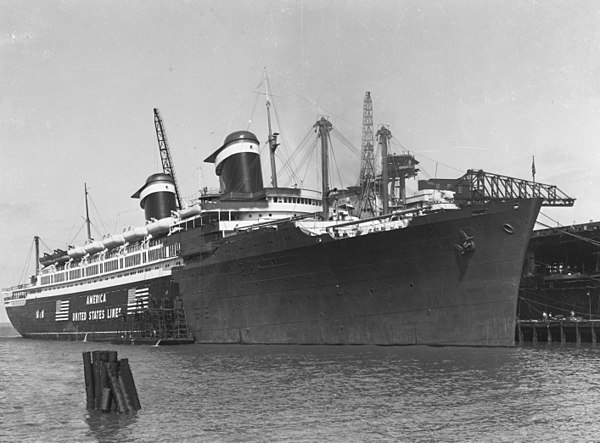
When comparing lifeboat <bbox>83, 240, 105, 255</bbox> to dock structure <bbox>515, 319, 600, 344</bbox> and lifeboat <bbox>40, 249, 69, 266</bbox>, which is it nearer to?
lifeboat <bbox>40, 249, 69, 266</bbox>

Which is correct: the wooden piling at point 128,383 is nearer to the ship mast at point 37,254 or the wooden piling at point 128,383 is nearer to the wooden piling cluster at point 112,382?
the wooden piling cluster at point 112,382

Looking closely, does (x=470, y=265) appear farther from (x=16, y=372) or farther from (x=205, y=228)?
(x=16, y=372)

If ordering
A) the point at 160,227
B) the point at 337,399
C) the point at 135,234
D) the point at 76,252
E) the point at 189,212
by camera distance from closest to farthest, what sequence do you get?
the point at 337,399 < the point at 189,212 < the point at 160,227 < the point at 135,234 < the point at 76,252

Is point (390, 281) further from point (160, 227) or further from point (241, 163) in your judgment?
point (160, 227)

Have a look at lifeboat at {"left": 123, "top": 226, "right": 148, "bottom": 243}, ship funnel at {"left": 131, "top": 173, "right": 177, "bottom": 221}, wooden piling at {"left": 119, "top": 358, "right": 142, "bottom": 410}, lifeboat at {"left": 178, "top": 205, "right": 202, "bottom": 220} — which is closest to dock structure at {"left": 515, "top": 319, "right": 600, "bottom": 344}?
lifeboat at {"left": 178, "top": 205, "right": 202, "bottom": 220}

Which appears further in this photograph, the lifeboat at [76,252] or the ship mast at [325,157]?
the lifeboat at [76,252]

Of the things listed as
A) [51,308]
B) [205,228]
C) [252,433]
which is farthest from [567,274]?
[51,308]

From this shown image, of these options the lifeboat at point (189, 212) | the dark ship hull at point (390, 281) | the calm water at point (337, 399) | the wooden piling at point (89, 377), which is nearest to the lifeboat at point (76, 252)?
the lifeboat at point (189, 212)

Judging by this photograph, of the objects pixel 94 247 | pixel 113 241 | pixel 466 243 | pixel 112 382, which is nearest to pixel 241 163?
pixel 113 241
